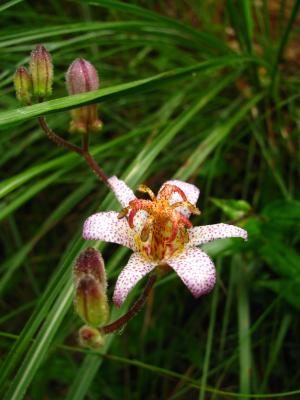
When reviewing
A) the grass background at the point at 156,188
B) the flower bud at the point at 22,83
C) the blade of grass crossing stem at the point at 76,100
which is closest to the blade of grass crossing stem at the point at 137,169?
the grass background at the point at 156,188

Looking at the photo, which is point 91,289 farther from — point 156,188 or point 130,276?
point 156,188

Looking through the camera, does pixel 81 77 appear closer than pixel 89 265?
No

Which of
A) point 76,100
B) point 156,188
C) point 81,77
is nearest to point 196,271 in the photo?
point 76,100

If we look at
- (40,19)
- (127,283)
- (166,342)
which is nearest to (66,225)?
(166,342)

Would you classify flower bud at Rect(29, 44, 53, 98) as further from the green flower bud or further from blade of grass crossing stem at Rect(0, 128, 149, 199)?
the green flower bud

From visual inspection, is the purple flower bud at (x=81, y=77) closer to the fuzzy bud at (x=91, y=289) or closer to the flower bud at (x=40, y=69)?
the flower bud at (x=40, y=69)

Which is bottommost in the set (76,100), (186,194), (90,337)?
(90,337)

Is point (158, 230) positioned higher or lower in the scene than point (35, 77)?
lower
